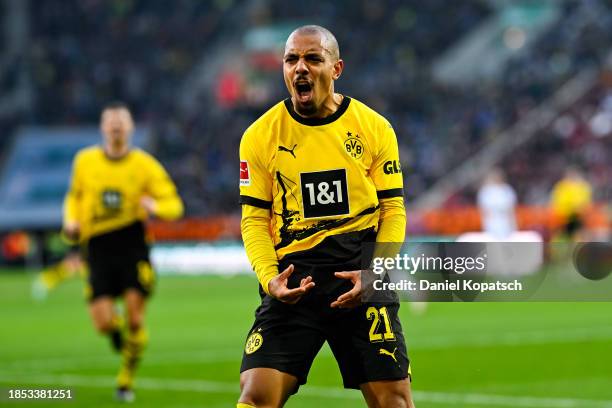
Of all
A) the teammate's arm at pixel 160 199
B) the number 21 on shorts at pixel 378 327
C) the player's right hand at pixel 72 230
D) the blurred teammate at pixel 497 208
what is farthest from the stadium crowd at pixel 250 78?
the number 21 on shorts at pixel 378 327

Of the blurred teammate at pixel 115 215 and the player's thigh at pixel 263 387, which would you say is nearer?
the player's thigh at pixel 263 387

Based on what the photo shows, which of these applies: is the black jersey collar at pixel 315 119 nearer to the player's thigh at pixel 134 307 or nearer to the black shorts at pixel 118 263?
the player's thigh at pixel 134 307

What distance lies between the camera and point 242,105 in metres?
42.2

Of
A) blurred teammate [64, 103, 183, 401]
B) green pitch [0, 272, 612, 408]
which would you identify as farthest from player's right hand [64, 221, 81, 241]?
green pitch [0, 272, 612, 408]

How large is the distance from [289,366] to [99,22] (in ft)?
135

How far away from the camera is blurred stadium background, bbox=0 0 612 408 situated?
110 ft

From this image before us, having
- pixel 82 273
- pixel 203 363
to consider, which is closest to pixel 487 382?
pixel 203 363

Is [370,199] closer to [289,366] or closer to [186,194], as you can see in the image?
[289,366]

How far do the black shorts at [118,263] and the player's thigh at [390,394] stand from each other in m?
6.01

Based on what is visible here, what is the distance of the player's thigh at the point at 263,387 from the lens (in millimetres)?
6219

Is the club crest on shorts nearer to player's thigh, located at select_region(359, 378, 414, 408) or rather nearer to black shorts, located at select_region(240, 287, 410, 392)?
black shorts, located at select_region(240, 287, 410, 392)

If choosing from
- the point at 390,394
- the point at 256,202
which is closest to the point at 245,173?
the point at 256,202

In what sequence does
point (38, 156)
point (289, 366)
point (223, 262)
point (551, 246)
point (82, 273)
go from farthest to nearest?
1. point (38, 156)
2. point (82, 273)
3. point (223, 262)
4. point (551, 246)
5. point (289, 366)

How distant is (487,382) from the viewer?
40.1 ft
